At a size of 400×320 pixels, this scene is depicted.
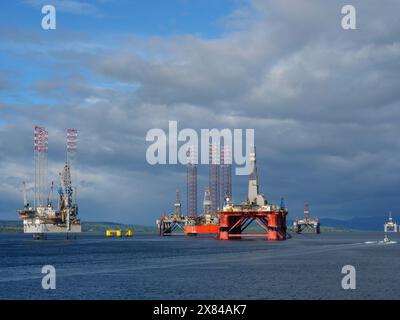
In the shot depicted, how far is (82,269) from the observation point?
341 ft

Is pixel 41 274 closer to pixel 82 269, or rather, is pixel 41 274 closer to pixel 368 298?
pixel 82 269

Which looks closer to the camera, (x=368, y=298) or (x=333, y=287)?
(x=368, y=298)

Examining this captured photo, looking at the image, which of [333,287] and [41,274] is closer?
[333,287]
